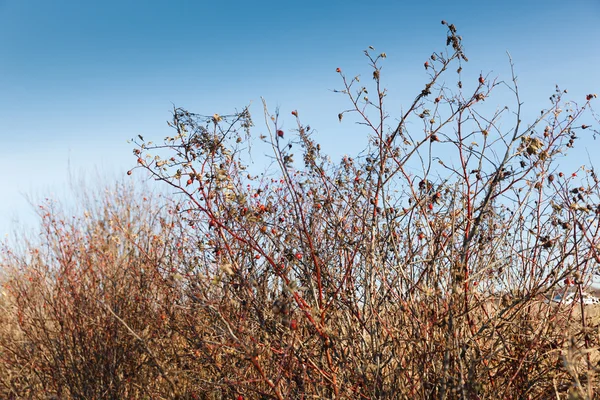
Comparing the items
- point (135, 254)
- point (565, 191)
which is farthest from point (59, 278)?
point (565, 191)

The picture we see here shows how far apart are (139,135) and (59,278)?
294 centimetres

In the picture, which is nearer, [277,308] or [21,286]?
[277,308]

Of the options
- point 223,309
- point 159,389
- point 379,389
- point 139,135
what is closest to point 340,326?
point 379,389

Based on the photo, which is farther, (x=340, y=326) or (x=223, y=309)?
(x=223, y=309)

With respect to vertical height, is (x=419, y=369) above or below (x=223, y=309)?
below

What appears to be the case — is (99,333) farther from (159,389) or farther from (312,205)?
(312,205)

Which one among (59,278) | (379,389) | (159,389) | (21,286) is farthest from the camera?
(21,286)

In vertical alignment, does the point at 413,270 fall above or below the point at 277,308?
above

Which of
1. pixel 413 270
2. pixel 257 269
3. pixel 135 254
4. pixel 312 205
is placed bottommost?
pixel 413 270

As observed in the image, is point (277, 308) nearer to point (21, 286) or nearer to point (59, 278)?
point (59, 278)

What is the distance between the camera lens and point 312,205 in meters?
3.42

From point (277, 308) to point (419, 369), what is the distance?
3.50ft

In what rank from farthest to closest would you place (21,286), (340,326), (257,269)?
(21,286) < (257,269) < (340,326)

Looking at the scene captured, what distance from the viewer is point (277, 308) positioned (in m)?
1.84
